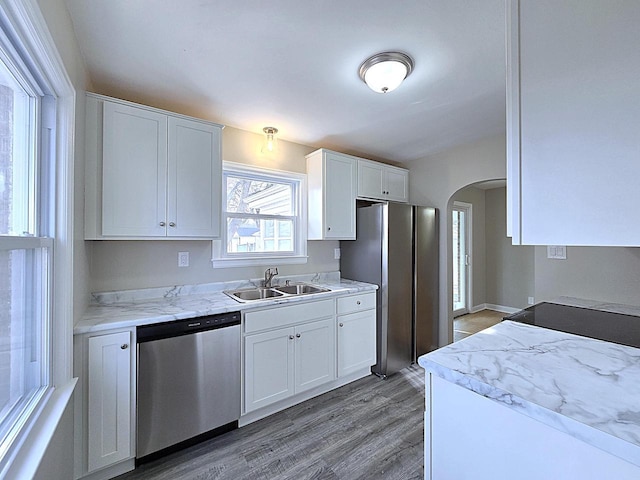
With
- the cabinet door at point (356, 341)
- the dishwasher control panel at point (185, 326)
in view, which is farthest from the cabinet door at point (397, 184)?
the dishwasher control panel at point (185, 326)

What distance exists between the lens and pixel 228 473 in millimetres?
1679

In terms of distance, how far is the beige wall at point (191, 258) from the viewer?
209cm

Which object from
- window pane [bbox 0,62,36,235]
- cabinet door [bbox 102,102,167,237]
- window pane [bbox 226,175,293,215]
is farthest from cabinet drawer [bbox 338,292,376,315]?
window pane [bbox 0,62,36,235]

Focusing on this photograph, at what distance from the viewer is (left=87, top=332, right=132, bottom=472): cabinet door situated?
155 cm

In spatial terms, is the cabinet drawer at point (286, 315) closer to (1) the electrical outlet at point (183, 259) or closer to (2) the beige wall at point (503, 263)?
(1) the electrical outlet at point (183, 259)

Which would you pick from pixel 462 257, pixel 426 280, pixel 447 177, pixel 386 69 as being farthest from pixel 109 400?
pixel 462 257

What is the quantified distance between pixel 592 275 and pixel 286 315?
227cm

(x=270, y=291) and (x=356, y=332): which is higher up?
(x=270, y=291)

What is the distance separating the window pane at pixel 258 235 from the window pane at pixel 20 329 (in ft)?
4.81

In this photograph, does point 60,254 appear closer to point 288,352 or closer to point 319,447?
point 288,352

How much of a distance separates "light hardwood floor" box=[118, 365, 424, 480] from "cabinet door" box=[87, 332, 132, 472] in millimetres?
209

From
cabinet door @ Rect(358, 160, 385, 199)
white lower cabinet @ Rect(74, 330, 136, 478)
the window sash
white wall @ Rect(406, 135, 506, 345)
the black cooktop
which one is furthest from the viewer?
cabinet door @ Rect(358, 160, 385, 199)

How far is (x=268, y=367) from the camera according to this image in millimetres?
2168

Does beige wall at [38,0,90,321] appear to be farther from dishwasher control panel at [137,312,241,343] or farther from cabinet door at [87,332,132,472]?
dishwasher control panel at [137,312,241,343]
